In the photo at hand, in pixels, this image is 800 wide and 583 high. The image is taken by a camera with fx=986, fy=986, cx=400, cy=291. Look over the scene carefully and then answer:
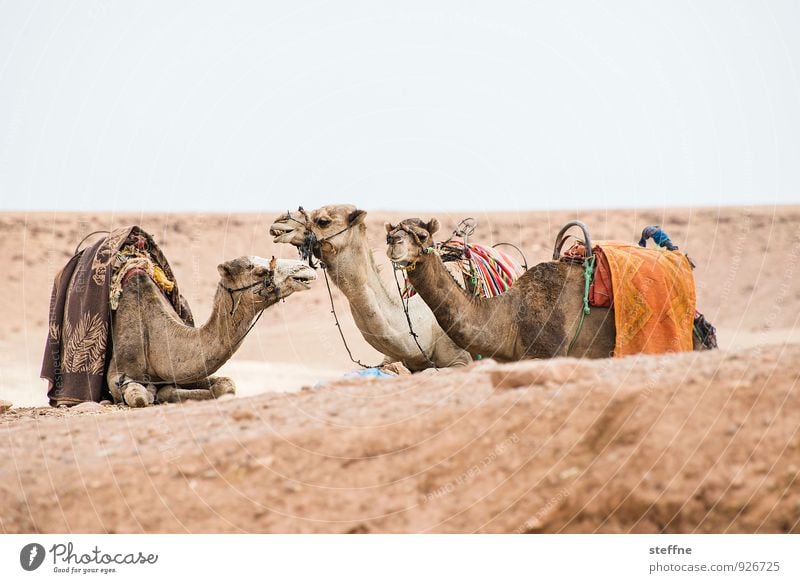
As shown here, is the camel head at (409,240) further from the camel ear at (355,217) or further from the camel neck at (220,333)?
the camel neck at (220,333)

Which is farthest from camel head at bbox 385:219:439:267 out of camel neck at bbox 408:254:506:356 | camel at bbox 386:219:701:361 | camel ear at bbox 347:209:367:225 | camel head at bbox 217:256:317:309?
camel head at bbox 217:256:317:309

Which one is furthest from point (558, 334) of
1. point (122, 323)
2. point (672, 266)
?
point (122, 323)

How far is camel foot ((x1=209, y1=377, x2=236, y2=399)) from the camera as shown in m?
9.75

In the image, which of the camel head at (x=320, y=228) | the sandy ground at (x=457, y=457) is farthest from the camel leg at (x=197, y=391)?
the sandy ground at (x=457, y=457)

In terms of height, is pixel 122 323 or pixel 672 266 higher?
pixel 672 266

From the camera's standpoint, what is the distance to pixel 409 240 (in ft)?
25.3

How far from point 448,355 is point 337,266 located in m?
1.49

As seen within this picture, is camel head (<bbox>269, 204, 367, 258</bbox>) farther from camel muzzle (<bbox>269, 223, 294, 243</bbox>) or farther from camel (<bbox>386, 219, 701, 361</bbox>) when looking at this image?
camel (<bbox>386, 219, 701, 361</bbox>)

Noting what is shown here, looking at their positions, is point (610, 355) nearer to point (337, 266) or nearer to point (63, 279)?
point (337, 266)

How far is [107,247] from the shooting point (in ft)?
32.8

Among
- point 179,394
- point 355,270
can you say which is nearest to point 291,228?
point 355,270

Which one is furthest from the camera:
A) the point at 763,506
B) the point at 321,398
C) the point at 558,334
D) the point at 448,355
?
the point at 448,355

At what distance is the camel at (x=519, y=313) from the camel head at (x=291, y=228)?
3.03ft

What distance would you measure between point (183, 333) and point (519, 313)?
328 centimetres
